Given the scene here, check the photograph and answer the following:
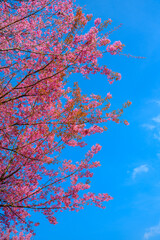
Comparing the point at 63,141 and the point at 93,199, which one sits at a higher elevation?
the point at 63,141

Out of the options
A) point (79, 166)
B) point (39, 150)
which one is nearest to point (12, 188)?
point (39, 150)

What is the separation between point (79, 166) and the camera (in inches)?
308

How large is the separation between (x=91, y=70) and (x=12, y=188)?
4564 mm

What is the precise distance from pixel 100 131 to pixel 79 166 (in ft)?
4.47

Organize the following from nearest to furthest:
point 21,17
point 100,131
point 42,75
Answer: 1. point 21,17
2. point 42,75
3. point 100,131

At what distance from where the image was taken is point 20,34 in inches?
248

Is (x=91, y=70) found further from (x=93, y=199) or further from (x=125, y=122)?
(x=93, y=199)

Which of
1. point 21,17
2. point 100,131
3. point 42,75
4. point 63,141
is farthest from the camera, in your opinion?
point 100,131

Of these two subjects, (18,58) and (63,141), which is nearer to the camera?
(18,58)

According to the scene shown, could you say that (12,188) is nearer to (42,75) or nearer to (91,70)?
(42,75)

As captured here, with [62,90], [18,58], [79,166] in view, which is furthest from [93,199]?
[18,58]

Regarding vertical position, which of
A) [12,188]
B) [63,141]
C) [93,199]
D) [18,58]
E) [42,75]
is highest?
[18,58]

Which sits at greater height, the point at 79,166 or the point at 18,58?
the point at 18,58

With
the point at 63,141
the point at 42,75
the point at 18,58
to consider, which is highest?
the point at 18,58
